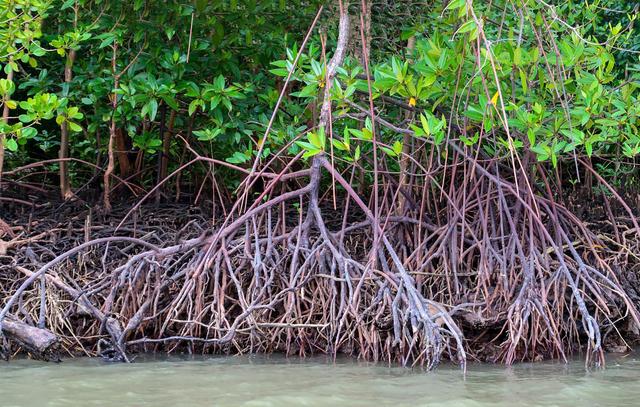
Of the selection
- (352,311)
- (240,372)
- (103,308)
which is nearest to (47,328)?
(103,308)

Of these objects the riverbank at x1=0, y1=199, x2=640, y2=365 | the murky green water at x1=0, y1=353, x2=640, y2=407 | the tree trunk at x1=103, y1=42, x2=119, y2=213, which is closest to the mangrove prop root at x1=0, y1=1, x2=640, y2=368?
the riverbank at x1=0, y1=199, x2=640, y2=365

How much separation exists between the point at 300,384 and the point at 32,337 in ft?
4.65

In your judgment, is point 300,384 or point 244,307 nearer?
point 300,384

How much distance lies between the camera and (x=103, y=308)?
5.19m

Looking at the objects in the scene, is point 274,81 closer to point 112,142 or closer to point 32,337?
point 112,142

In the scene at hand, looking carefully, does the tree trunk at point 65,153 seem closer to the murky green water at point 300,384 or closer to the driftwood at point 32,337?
the driftwood at point 32,337

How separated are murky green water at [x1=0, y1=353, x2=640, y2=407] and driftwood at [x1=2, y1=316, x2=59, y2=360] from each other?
0.08 metres

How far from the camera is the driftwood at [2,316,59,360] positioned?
4.70 metres

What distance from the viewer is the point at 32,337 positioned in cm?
471

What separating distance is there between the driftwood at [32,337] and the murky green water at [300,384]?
0.27 feet

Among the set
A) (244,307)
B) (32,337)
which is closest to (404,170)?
(244,307)

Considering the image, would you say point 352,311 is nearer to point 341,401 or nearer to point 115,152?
point 341,401

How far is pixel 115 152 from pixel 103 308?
1940 mm

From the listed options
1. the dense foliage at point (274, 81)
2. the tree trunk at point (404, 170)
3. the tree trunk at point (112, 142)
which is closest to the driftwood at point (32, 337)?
the dense foliage at point (274, 81)
